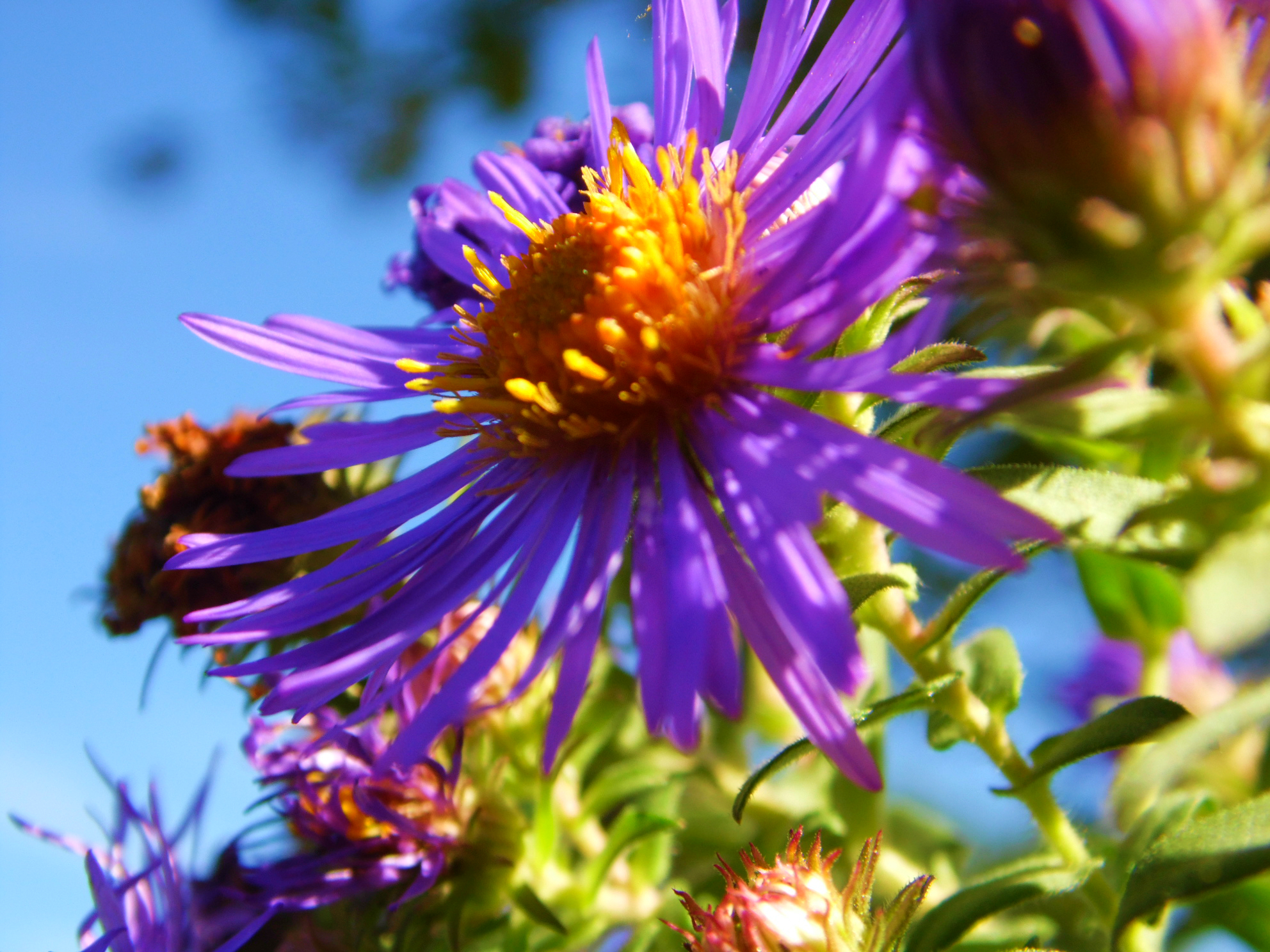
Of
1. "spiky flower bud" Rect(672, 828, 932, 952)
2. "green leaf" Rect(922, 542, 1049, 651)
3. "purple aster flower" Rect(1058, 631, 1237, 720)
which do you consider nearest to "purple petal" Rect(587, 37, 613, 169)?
"green leaf" Rect(922, 542, 1049, 651)

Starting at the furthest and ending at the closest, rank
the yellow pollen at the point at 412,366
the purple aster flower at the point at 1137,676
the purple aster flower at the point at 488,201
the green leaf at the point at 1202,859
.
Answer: the purple aster flower at the point at 1137,676
the purple aster flower at the point at 488,201
the yellow pollen at the point at 412,366
the green leaf at the point at 1202,859

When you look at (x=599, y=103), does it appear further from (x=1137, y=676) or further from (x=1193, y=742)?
(x=1137, y=676)

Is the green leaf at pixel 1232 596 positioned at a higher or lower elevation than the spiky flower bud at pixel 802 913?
higher

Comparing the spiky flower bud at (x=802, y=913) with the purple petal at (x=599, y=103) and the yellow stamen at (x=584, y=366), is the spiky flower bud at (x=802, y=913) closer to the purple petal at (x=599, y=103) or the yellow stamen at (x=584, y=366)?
the yellow stamen at (x=584, y=366)

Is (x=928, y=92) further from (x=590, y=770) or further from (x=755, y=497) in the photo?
(x=590, y=770)

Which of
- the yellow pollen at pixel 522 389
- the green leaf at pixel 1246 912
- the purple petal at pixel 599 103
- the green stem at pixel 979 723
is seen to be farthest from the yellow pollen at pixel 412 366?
the green leaf at pixel 1246 912

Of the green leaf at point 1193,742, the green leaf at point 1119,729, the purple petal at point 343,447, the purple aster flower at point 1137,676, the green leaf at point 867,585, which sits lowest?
the purple aster flower at point 1137,676

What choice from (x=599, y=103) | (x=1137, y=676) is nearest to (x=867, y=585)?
(x=599, y=103)

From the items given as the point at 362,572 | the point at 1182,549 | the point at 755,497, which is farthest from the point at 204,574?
the point at 1182,549
